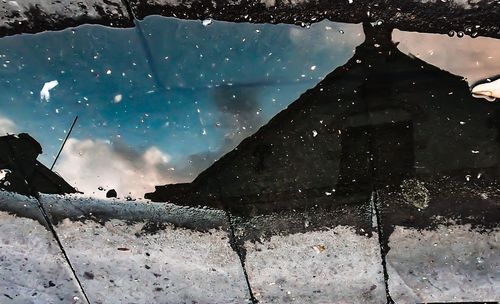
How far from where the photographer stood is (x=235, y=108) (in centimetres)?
242

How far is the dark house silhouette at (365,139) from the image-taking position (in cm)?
225

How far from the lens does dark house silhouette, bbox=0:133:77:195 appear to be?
8.24 feet

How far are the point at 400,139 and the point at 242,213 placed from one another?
81 centimetres

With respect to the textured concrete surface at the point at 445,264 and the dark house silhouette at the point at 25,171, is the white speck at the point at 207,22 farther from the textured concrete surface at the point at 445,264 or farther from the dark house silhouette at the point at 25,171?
the textured concrete surface at the point at 445,264

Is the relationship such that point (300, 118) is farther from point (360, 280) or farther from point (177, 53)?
point (360, 280)

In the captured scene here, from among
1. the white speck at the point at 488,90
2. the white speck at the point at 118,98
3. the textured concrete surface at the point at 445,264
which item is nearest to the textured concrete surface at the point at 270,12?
the white speck at the point at 488,90

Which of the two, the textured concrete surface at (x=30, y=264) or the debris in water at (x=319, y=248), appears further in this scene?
the textured concrete surface at (x=30, y=264)

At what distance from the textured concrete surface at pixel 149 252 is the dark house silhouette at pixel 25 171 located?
0.07 meters

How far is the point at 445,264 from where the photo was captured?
2.32 m

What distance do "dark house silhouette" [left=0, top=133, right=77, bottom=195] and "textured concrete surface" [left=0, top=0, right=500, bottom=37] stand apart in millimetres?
556

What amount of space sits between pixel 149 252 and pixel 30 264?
0.64 metres

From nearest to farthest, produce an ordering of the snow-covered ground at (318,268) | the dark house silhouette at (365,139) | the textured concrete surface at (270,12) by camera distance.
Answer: the textured concrete surface at (270,12) → the dark house silhouette at (365,139) → the snow-covered ground at (318,268)

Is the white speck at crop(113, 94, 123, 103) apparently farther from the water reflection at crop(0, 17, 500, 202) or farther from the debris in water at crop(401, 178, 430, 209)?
the debris in water at crop(401, 178, 430, 209)

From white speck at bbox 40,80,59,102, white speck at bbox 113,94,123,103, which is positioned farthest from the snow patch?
white speck at bbox 113,94,123,103
